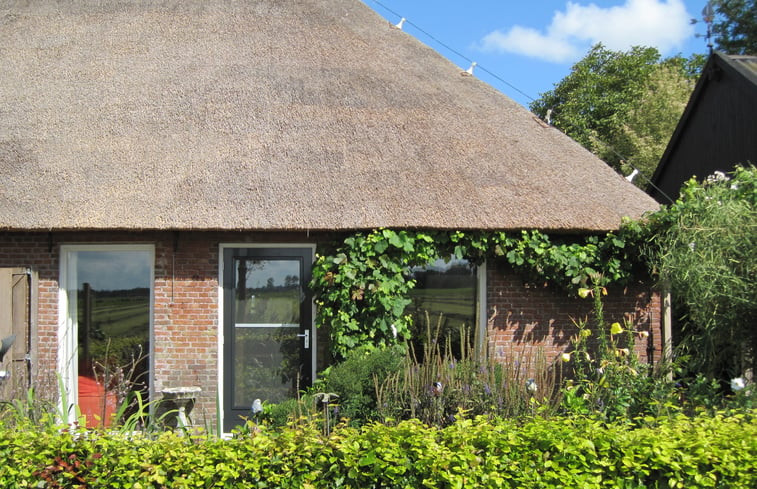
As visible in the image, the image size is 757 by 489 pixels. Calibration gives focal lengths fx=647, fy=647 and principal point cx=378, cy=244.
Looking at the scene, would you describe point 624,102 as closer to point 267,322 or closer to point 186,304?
point 267,322

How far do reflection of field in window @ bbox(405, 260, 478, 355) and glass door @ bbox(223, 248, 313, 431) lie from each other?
1.28 m

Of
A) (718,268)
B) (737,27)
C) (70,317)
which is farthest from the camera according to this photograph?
(737,27)

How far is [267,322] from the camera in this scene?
7.38 metres

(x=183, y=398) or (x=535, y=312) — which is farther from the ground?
(x=535, y=312)

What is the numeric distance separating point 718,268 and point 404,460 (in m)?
3.63

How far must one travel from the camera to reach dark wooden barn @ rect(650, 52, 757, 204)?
37.8ft

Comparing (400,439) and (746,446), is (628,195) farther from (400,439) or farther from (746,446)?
(400,439)

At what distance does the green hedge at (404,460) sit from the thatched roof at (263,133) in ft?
10.2

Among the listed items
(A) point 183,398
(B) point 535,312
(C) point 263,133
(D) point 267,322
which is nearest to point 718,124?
(B) point 535,312

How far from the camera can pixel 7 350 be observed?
22.1ft

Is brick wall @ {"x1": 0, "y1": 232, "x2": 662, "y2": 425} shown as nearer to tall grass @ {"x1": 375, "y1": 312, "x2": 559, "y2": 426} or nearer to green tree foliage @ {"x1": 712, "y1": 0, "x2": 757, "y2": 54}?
tall grass @ {"x1": 375, "y1": 312, "x2": 559, "y2": 426}

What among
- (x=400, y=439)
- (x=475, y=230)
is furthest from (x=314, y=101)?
(x=400, y=439)

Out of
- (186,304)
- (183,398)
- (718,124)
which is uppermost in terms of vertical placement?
(718,124)

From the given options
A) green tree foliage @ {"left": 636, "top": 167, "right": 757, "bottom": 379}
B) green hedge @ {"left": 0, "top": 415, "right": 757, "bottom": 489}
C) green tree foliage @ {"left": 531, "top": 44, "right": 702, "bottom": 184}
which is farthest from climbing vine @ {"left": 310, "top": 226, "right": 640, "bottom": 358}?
green tree foliage @ {"left": 531, "top": 44, "right": 702, "bottom": 184}
